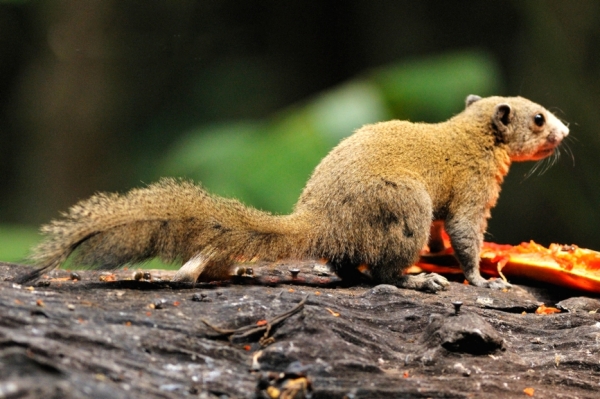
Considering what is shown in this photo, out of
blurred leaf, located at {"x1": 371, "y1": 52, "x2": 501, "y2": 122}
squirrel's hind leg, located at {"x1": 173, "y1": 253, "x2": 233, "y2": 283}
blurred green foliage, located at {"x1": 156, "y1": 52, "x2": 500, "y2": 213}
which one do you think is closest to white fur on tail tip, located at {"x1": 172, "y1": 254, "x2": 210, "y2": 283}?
squirrel's hind leg, located at {"x1": 173, "y1": 253, "x2": 233, "y2": 283}

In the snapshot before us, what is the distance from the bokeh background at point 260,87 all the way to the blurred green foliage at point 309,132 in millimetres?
17

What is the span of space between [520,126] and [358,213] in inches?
67.1

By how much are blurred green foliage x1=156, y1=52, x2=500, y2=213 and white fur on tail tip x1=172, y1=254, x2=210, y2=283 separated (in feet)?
7.85

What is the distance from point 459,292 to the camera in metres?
4.29

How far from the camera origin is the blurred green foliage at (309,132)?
6.23 meters

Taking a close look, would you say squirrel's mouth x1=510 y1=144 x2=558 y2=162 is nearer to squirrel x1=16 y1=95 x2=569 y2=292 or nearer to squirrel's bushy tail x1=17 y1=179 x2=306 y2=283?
squirrel x1=16 y1=95 x2=569 y2=292

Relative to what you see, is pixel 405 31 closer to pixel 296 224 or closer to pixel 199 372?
pixel 296 224

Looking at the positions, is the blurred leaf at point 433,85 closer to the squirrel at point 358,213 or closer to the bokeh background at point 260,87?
the bokeh background at point 260,87

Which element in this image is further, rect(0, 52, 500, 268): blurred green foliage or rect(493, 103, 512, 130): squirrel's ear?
rect(0, 52, 500, 268): blurred green foliage

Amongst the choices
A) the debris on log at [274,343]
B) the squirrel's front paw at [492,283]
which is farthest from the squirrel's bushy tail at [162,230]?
the squirrel's front paw at [492,283]

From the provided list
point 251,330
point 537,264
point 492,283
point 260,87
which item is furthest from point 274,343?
point 260,87

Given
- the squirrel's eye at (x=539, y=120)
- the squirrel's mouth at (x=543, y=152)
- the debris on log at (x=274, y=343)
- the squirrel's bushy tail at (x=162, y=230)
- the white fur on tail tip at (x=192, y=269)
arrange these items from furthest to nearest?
the squirrel's mouth at (x=543, y=152) < the squirrel's eye at (x=539, y=120) < the white fur on tail tip at (x=192, y=269) < the squirrel's bushy tail at (x=162, y=230) < the debris on log at (x=274, y=343)

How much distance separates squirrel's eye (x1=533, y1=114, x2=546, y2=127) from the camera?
16.7 feet

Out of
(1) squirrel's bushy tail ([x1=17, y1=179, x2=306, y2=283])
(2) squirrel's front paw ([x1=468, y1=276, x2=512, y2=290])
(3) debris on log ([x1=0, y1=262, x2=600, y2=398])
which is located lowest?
(3) debris on log ([x1=0, y1=262, x2=600, y2=398])
